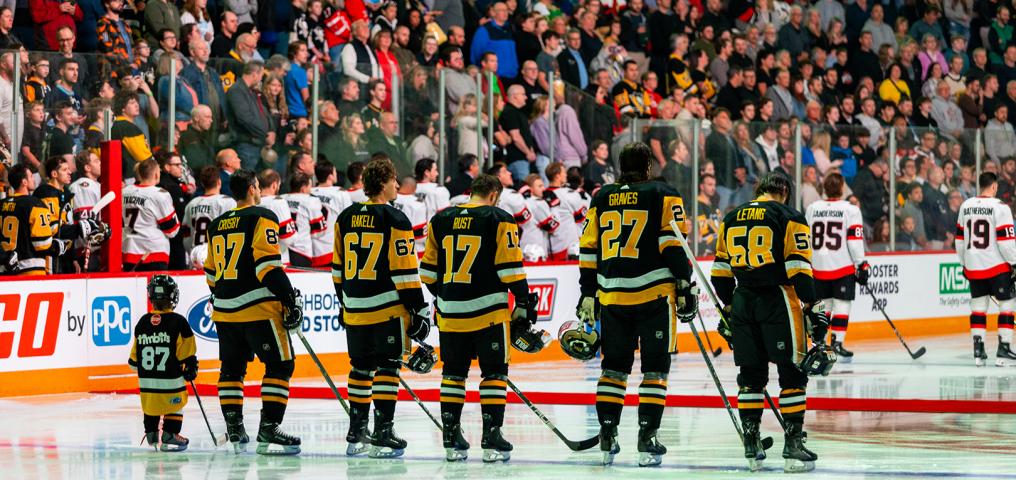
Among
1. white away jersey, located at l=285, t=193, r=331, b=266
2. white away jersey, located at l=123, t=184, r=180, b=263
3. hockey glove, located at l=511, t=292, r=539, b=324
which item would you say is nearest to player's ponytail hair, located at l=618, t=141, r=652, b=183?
hockey glove, located at l=511, t=292, r=539, b=324

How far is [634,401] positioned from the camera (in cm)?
1257

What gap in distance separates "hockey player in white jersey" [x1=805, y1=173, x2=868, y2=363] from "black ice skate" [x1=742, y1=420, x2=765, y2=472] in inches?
260

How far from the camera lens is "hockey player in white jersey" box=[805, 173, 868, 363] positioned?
15.4m

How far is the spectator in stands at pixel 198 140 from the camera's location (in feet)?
49.4

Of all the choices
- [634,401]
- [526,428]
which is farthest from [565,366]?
[526,428]

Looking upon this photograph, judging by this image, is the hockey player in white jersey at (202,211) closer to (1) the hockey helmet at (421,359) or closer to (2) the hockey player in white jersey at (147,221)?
(2) the hockey player in white jersey at (147,221)

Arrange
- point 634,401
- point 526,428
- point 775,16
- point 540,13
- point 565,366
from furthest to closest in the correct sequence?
point 775,16, point 540,13, point 565,366, point 634,401, point 526,428

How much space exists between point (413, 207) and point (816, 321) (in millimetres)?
7452

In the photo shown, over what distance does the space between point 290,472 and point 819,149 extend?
11.7 metres

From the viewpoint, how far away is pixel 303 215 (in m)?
15.3

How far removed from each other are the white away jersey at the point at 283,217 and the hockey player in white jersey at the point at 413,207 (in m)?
1.37

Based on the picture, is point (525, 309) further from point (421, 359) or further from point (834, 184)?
point (834, 184)

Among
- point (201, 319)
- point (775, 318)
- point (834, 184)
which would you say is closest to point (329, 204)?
point (201, 319)

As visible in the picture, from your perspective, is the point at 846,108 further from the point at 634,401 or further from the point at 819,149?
the point at 634,401
